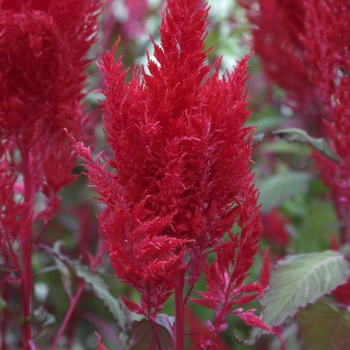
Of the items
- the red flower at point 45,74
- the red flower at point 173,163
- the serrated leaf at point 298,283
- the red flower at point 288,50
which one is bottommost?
the serrated leaf at point 298,283

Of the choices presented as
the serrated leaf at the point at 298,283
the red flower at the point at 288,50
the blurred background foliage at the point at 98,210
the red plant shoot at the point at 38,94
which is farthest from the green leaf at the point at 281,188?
the red plant shoot at the point at 38,94

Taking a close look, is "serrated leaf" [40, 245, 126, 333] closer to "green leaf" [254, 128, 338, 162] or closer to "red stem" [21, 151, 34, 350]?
"red stem" [21, 151, 34, 350]

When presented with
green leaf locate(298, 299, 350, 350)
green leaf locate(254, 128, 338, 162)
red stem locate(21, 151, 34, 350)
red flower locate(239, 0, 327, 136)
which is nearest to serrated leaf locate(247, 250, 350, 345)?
green leaf locate(298, 299, 350, 350)

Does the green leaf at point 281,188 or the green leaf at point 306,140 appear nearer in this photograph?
the green leaf at point 306,140

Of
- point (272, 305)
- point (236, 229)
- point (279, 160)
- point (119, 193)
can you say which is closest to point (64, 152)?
point (119, 193)

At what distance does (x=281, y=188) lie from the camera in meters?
1.75

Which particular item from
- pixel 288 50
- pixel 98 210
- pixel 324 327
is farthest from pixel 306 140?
pixel 98 210

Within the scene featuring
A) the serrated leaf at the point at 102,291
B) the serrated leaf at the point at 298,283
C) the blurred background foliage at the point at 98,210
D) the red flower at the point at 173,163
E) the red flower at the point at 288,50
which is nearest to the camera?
the red flower at the point at 173,163

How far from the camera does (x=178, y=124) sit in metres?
0.71

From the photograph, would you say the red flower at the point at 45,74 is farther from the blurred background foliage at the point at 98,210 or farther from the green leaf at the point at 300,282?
the blurred background foliage at the point at 98,210

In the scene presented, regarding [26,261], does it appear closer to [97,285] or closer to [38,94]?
[97,285]

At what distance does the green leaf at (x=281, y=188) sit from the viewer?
5.52 feet

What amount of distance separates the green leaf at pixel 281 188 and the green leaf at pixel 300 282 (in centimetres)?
50

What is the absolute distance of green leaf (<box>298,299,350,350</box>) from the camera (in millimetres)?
1161
